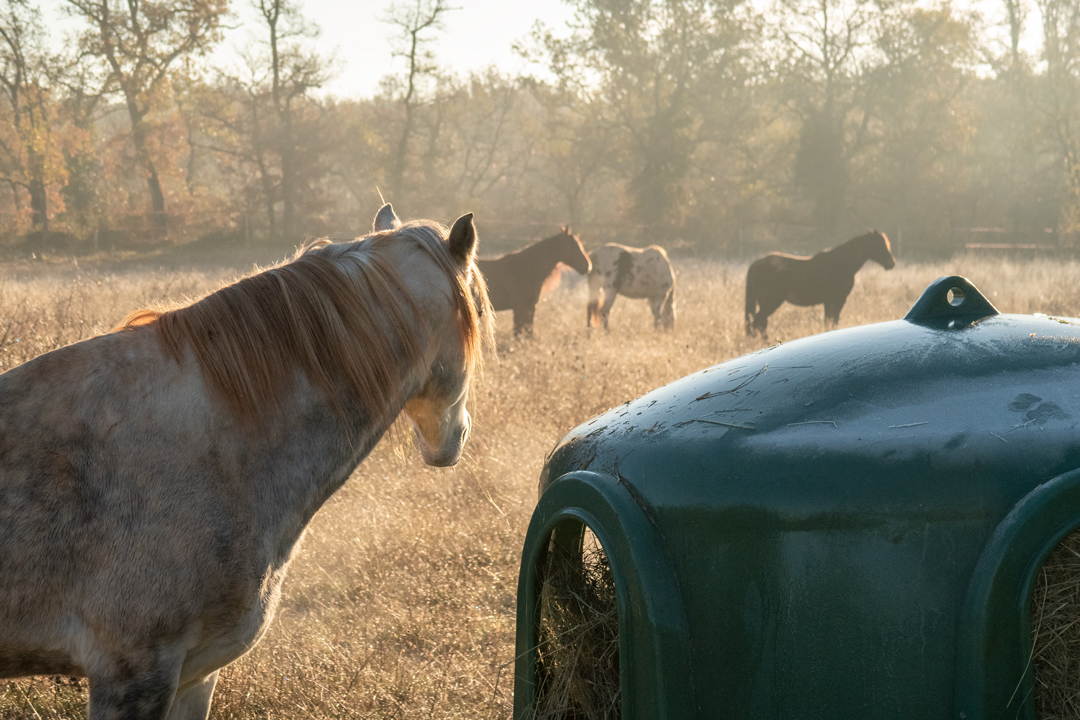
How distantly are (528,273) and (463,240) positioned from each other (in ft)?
36.3

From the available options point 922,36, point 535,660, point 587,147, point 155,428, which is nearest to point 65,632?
point 155,428

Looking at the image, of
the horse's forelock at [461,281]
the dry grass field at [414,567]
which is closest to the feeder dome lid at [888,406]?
the horse's forelock at [461,281]

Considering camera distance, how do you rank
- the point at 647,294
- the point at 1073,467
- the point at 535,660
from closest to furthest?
the point at 1073,467 → the point at 535,660 → the point at 647,294

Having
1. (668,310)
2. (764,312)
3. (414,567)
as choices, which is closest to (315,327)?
(414,567)

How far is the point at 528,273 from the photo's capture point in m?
13.4

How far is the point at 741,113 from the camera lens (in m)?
37.7

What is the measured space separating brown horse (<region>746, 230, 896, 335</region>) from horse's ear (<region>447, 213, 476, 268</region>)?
11.6 m

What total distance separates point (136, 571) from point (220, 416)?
1.42 feet

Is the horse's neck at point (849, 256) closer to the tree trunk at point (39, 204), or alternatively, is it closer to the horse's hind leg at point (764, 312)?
the horse's hind leg at point (764, 312)

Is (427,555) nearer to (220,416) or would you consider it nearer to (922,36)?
(220,416)

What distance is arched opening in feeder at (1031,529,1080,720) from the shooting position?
1.58 m

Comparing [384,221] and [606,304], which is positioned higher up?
[384,221]

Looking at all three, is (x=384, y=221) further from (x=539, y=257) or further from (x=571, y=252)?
(x=571, y=252)

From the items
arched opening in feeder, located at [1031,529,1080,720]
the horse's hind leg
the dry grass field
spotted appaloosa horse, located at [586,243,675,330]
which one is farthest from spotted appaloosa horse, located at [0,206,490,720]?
spotted appaloosa horse, located at [586,243,675,330]
